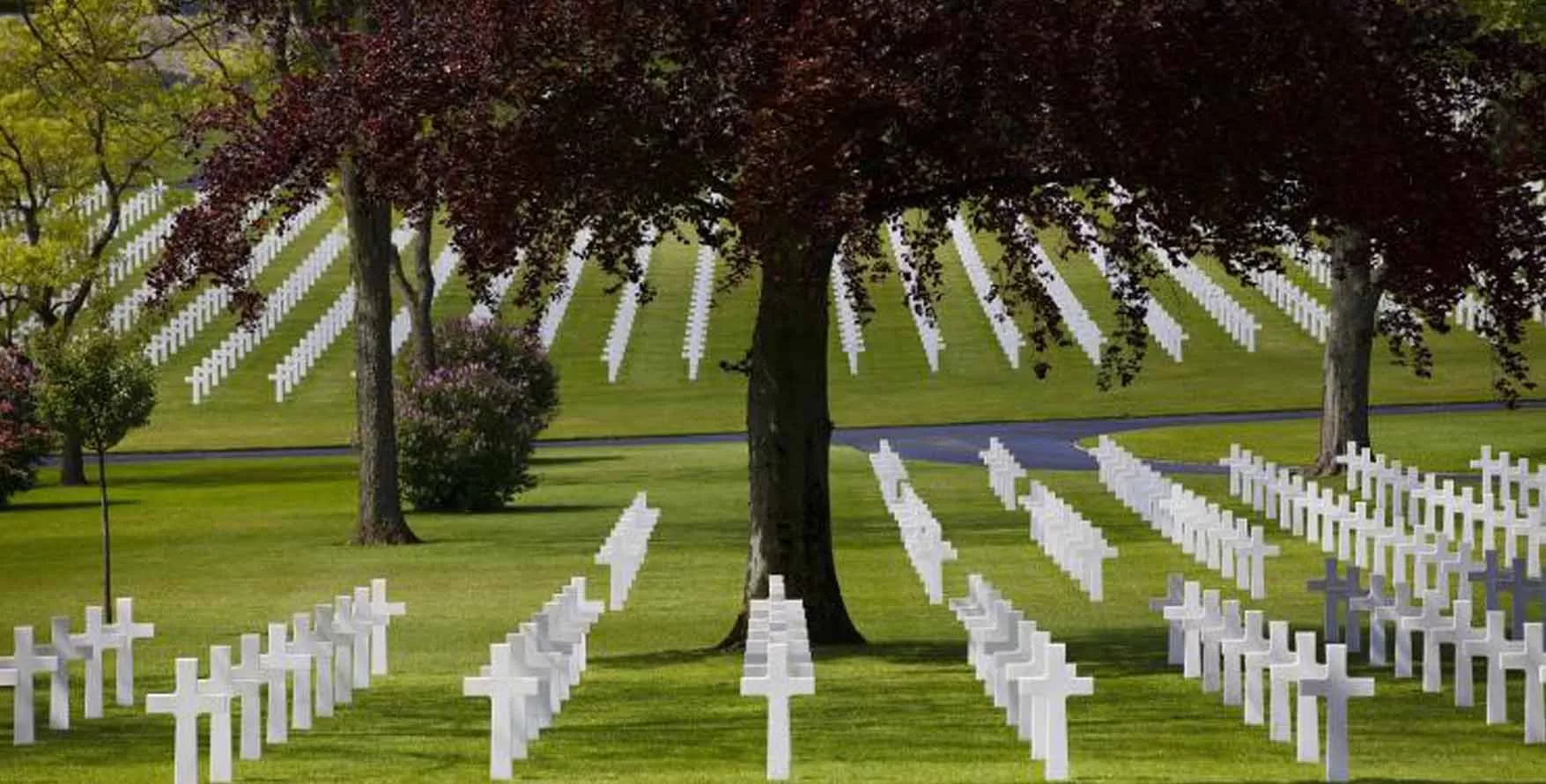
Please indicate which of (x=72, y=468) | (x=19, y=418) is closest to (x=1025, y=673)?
(x=19, y=418)

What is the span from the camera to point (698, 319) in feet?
241

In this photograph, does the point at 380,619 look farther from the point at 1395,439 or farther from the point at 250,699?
the point at 1395,439

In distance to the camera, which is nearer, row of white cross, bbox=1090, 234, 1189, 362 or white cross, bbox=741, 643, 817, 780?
white cross, bbox=741, 643, 817, 780

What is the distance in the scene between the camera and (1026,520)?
37.9 meters

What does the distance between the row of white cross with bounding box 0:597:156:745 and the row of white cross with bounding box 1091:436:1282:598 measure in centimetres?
1103

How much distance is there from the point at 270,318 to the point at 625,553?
47.8 metres

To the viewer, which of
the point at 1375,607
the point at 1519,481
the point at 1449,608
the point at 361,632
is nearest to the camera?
the point at 1375,607

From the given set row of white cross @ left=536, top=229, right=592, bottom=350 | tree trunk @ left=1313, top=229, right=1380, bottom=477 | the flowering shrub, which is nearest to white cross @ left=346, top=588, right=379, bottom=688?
the flowering shrub

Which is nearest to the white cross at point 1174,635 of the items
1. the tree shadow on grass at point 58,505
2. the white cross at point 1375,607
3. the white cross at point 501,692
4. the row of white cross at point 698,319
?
the white cross at point 1375,607

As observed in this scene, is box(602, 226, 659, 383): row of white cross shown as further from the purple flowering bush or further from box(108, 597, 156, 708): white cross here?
box(108, 597, 156, 708): white cross

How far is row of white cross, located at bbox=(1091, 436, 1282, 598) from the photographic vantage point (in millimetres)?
27891

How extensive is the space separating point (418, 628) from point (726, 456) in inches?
1044

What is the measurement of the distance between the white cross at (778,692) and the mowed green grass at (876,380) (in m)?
44.8

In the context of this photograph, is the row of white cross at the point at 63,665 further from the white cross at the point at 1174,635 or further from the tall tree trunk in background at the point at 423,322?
the tall tree trunk in background at the point at 423,322
